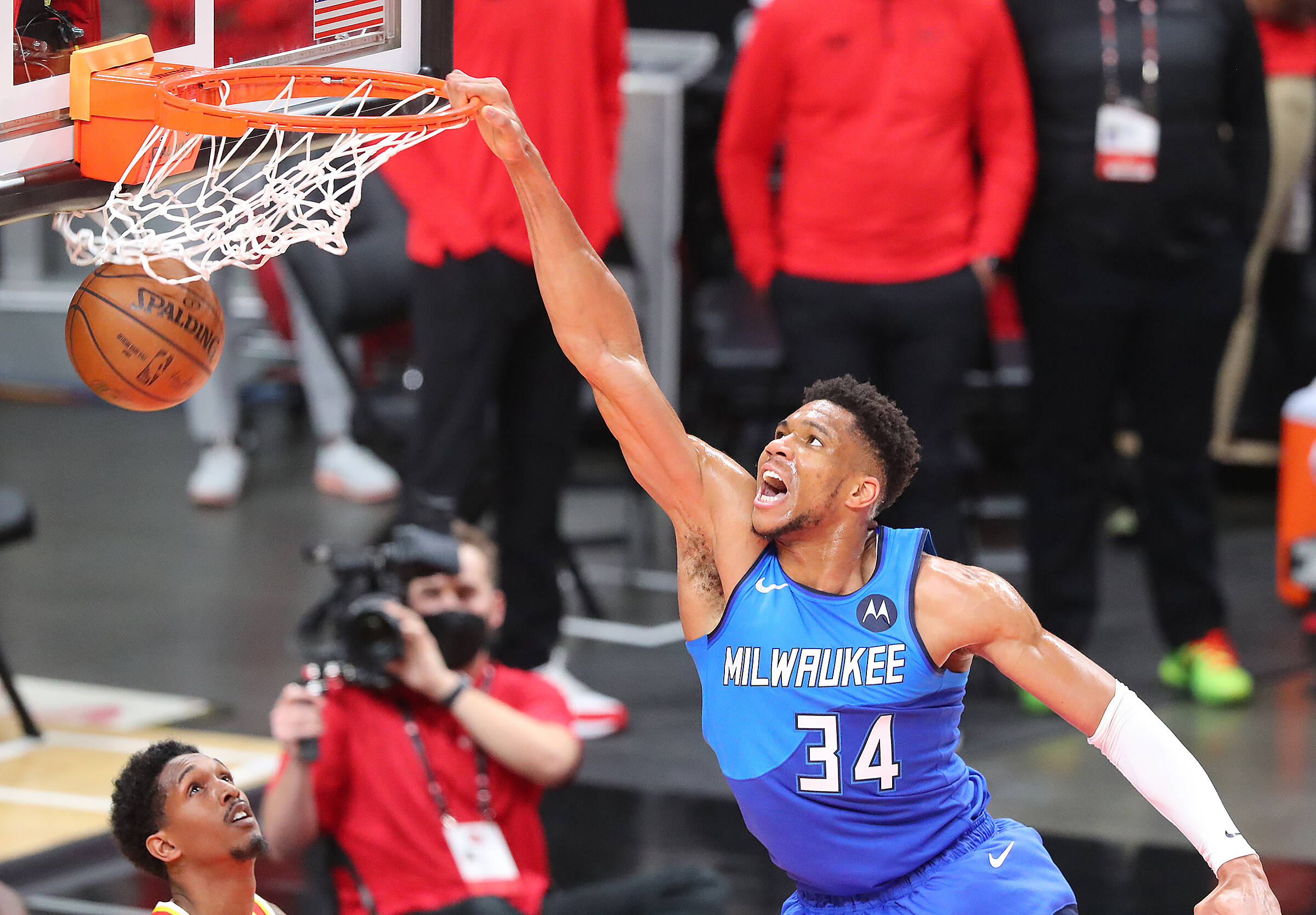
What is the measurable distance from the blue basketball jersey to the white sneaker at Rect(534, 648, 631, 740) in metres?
2.56

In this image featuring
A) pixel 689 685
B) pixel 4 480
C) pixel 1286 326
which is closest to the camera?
pixel 689 685

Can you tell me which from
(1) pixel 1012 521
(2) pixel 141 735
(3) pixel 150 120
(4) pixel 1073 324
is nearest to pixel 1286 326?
(1) pixel 1012 521

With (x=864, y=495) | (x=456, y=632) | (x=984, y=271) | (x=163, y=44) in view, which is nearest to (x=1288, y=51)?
(x=984, y=271)

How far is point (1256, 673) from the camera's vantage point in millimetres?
5922

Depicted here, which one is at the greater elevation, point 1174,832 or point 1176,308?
point 1176,308

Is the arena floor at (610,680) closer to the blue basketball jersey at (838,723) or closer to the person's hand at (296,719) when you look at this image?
the person's hand at (296,719)

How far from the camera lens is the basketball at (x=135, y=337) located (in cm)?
303

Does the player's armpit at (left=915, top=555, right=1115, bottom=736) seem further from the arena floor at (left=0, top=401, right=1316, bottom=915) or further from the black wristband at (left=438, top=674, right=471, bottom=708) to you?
the arena floor at (left=0, top=401, right=1316, bottom=915)

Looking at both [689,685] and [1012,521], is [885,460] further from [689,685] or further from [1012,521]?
[1012,521]

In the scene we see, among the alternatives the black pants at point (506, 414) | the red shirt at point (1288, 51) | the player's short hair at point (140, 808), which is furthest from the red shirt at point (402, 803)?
the red shirt at point (1288, 51)

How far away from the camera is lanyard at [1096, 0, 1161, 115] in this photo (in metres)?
5.23

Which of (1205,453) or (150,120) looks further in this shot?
(1205,453)

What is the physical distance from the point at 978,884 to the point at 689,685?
3.19 m

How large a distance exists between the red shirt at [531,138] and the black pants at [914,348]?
0.65 m
